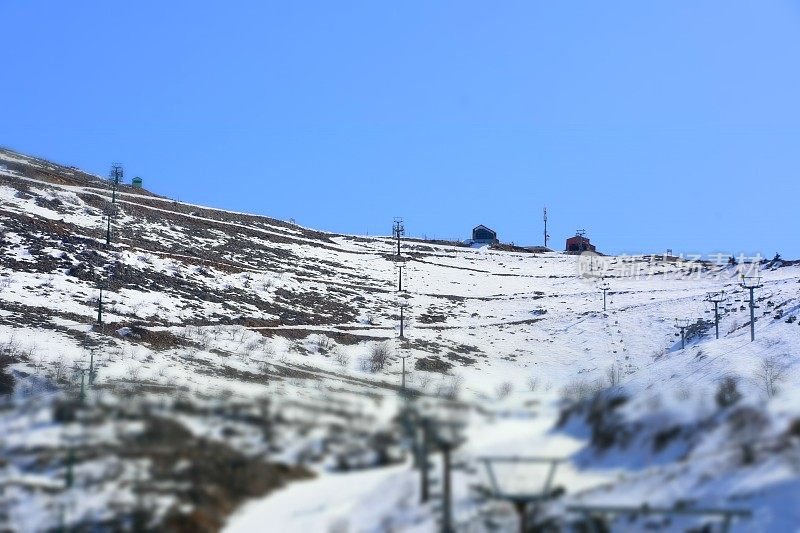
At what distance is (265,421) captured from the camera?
9.90 meters

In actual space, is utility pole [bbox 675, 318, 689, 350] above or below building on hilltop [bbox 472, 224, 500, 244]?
below

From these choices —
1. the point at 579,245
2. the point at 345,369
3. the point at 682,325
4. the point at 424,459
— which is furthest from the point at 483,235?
the point at 424,459

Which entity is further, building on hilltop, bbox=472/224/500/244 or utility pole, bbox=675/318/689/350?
building on hilltop, bbox=472/224/500/244

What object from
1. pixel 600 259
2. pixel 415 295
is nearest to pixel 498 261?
Answer: pixel 600 259

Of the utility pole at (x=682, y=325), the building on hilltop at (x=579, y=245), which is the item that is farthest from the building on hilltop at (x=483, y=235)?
the utility pole at (x=682, y=325)

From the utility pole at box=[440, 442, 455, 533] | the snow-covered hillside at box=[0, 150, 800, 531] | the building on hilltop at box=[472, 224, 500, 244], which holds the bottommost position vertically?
the utility pole at box=[440, 442, 455, 533]

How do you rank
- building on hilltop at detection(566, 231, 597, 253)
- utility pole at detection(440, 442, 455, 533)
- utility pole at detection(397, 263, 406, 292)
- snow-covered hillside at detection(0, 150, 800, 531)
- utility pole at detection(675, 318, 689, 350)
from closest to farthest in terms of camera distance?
utility pole at detection(440, 442, 455, 533) → snow-covered hillside at detection(0, 150, 800, 531) → utility pole at detection(675, 318, 689, 350) → utility pole at detection(397, 263, 406, 292) → building on hilltop at detection(566, 231, 597, 253)

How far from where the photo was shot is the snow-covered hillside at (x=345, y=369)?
29.9ft

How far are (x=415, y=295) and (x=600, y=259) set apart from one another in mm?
38500

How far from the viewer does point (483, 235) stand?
14012cm

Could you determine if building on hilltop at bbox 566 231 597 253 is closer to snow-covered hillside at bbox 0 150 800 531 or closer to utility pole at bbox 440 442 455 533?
snow-covered hillside at bbox 0 150 800 531

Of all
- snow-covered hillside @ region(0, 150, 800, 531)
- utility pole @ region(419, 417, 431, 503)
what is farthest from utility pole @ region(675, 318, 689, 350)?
utility pole @ region(419, 417, 431, 503)

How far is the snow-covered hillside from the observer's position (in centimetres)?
910

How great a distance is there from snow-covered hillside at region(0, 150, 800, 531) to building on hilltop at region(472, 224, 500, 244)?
55.6ft
